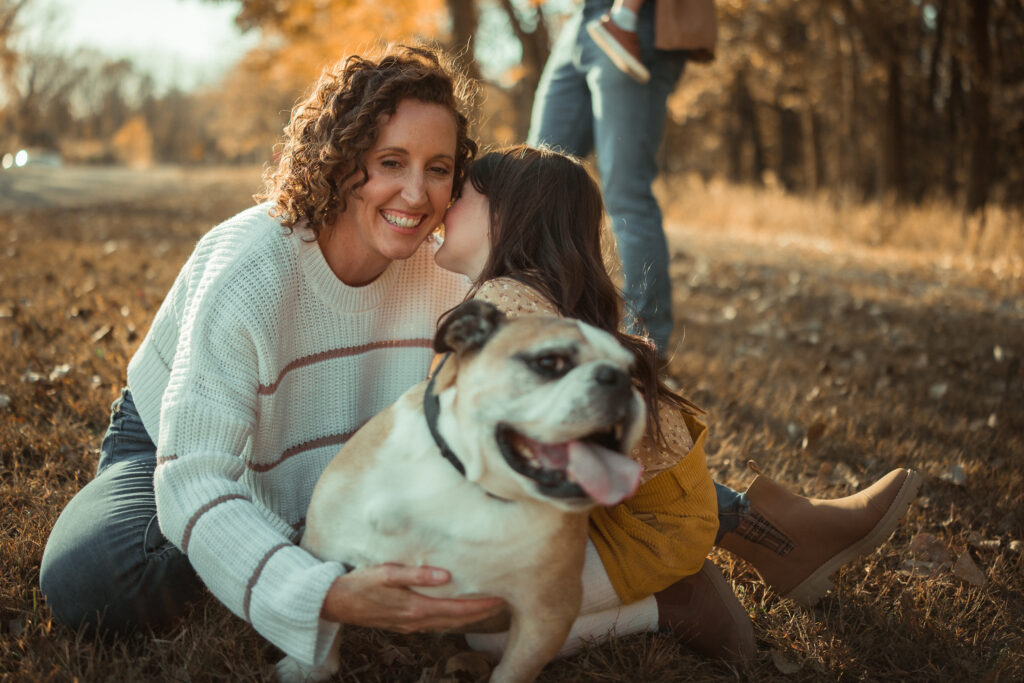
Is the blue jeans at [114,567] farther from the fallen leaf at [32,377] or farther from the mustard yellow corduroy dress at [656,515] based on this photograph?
the fallen leaf at [32,377]

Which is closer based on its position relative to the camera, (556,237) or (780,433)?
(556,237)

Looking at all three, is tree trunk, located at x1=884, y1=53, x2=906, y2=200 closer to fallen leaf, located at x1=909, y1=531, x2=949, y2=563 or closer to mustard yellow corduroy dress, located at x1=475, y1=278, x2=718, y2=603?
fallen leaf, located at x1=909, y1=531, x2=949, y2=563

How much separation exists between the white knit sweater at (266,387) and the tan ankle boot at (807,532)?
127 cm

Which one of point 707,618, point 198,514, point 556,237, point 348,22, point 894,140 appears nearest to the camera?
point 198,514

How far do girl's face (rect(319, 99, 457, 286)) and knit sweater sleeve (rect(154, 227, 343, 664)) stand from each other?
1.44 ft

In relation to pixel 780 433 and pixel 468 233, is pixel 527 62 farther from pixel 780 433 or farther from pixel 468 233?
pixel 468 233

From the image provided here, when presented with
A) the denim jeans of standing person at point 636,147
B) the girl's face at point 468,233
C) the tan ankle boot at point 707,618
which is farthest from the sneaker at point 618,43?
the tan ankle boot at point 707,618

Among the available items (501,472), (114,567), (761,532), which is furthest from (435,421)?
(761,532)

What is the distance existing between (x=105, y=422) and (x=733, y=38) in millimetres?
17659

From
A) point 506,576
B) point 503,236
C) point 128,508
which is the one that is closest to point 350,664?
point 506,576

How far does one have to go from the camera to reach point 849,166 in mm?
16484

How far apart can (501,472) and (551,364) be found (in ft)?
0.86

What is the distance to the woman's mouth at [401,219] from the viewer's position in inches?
97.0

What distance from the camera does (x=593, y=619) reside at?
2.18m
